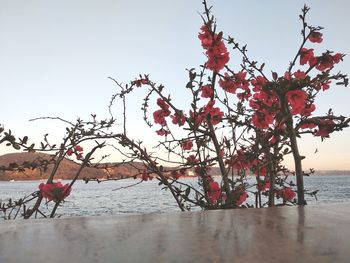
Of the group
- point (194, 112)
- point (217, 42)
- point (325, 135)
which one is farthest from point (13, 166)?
point (325, 135)

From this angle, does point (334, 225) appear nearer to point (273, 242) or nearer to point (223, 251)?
point (273, 242)

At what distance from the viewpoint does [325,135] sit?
312 centimetres

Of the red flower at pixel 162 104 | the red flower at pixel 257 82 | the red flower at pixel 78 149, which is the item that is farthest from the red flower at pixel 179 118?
the red flower at pixel 78 149

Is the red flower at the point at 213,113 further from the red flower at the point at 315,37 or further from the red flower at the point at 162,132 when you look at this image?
the red flower at the point at 315,37

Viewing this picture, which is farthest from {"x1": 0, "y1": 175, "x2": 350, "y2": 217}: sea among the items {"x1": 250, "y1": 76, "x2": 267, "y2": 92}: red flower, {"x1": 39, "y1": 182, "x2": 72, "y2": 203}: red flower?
{"x1": 250, "y1": 76, "x2": 267, "y2": 92}: red flower

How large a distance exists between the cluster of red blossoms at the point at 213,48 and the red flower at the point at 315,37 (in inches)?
31.4

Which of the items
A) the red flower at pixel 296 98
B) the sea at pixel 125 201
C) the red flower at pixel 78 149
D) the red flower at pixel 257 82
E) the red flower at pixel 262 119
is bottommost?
the sea at pixel 125 201

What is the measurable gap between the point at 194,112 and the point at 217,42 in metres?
0.72

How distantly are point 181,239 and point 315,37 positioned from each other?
10.1 feet

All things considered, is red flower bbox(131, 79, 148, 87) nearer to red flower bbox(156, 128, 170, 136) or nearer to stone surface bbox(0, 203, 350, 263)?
red flower bbox(156, 128, 170, 136)

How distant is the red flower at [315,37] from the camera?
3209 millimetres

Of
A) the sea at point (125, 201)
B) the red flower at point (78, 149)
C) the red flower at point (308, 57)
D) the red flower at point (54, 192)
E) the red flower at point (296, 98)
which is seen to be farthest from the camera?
the sea at point (125, 201)

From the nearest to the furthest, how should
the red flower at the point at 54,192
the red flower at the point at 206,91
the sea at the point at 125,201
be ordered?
the red flower at the point at 54,192 < the red flower at the point at 206,91 < the sea at the point at 125,201

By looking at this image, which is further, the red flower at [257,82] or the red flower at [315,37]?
the red flower at [257,82]
